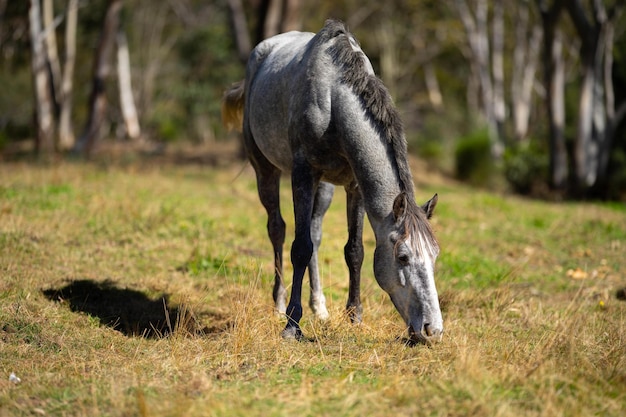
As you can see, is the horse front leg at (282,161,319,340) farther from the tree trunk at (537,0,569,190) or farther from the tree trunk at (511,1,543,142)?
the tree trunk at (511,1,543,142)

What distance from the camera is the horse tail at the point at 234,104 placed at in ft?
25.6

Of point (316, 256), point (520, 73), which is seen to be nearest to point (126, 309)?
point (316, 256)

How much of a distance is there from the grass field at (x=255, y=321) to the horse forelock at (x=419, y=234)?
0.63 metres

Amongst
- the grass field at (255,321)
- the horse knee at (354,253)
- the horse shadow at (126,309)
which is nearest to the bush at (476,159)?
the grass field at (255,321)

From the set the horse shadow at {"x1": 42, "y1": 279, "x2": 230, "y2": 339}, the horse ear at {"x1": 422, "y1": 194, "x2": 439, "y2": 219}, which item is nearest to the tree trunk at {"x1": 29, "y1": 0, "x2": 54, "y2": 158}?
the horse shadow at {"x1": 42, "y1": 279, "x2": 230, "y2": 339}

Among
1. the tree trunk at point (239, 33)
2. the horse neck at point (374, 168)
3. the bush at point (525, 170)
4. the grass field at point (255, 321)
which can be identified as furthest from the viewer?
the tree trunk at point (239, 33)

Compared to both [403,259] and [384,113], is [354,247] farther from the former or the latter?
[384,113]

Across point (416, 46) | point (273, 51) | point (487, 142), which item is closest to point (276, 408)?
point (273, 51)

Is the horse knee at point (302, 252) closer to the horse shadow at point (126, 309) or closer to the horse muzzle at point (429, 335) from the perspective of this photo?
the horse shadow at point (126, 309)

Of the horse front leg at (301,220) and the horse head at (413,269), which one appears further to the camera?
the horse front leg at (301,220)

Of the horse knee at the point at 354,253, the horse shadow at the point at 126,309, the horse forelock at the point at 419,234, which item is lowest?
the horse shadow at the point at 126,309

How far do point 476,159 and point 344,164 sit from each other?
15.1m

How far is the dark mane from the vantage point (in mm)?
5109

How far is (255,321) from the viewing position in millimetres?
5398
